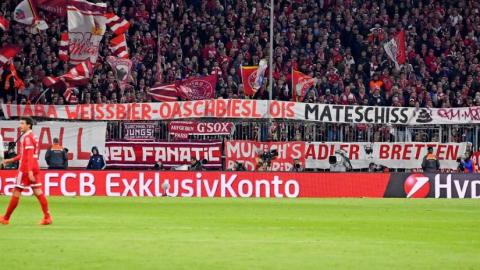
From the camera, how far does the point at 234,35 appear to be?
1778 inches

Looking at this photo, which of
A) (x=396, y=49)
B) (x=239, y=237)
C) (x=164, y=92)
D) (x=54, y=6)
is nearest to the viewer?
(x=239, y=237)

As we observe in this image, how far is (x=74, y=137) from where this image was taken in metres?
39.0

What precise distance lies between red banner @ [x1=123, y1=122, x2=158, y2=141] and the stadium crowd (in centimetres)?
108

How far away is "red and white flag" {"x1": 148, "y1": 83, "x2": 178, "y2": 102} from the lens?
4022cm

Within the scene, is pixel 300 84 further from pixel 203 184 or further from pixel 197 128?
pixel 203 184

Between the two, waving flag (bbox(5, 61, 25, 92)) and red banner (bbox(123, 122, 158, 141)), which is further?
red banner (bbox(123, 122, 158, 141))

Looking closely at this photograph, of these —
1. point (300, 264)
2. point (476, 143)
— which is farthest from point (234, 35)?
point (300, 264)

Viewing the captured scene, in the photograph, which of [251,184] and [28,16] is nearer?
[251,184]

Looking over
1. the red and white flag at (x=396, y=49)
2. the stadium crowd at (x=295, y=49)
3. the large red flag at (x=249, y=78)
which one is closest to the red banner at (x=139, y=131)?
the stadium crowd at (x=295, y=49)

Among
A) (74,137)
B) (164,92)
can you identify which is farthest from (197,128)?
(74,137)

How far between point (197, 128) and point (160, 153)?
4.92 ft

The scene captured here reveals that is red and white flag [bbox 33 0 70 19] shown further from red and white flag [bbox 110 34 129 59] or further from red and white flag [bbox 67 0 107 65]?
red and white flag [bbox 110 34 129 59]

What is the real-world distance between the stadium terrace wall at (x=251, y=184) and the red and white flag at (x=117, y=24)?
6644 millimetres

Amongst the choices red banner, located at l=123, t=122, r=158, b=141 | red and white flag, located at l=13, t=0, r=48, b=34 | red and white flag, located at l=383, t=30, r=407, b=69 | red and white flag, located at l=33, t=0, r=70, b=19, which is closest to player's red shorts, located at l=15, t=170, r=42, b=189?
red banner, located at l=123, t=122, r=158, b=141
